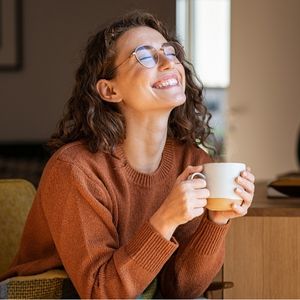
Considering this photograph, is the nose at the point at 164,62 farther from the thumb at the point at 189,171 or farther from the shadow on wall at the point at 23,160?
the shadow on wall at the point at 23,160

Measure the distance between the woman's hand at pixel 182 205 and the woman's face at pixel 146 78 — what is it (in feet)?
0.69

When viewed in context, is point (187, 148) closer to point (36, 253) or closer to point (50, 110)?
point (36, 253)

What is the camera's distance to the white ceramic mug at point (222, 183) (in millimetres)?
1317

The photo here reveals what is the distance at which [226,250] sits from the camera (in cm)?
159

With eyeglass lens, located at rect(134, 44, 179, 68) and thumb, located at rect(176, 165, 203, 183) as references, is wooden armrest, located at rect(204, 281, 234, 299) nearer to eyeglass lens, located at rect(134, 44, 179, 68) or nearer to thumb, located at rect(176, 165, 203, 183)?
thumb, located at rect(176, 165, 203, 183)

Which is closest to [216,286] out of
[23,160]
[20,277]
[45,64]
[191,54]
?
[20,277]

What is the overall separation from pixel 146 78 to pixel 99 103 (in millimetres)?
142

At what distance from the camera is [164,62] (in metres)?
1.48

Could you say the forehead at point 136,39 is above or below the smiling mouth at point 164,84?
above

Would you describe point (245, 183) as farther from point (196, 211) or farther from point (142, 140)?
point (142, 140)

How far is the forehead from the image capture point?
4.98 feet

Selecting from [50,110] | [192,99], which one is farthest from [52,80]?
[192,99]

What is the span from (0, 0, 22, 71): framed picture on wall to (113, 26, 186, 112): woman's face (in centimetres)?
290

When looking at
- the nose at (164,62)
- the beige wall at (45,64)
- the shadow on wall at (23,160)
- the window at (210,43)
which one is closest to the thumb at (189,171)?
the nose at (164,62)
